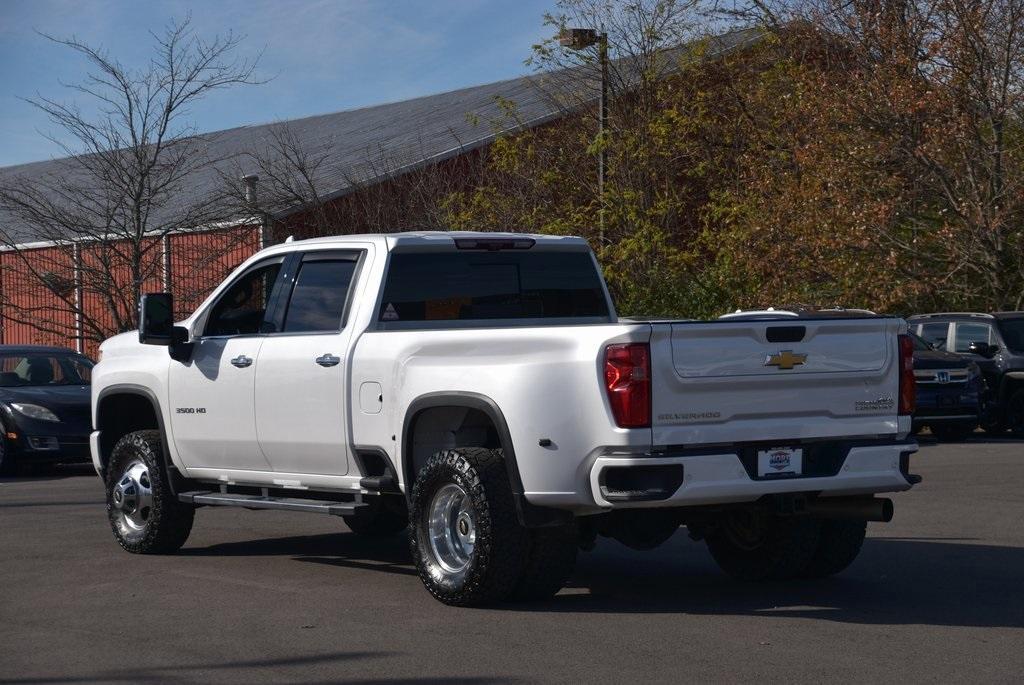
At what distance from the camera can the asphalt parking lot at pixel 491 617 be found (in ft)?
23.0

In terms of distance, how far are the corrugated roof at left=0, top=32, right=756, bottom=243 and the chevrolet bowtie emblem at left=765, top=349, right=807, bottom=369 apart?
20.9 metres

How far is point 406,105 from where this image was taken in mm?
44844

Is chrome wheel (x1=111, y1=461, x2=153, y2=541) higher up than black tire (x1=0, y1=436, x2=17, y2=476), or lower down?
higher up

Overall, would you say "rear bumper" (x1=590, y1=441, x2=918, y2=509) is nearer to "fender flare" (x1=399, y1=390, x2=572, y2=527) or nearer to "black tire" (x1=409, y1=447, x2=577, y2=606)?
"fender flare" (x1=399, y1=390, x2=572, y2=527)

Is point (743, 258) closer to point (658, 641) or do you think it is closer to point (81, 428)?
point (81, 428)

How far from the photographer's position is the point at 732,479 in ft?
26.0

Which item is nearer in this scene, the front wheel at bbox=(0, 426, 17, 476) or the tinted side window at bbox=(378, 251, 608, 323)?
the tinted side window at bbox=(378, 251, 608, 323)

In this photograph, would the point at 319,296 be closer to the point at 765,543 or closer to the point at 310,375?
the point at 310,375

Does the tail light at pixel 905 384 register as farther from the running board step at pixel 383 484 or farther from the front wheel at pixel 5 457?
the front wheel at pixel 5 457

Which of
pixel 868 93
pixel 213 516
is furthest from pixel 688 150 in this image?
pixel 213 516

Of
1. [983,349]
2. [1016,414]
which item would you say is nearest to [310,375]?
[983,349]

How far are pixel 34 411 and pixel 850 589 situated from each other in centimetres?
1215

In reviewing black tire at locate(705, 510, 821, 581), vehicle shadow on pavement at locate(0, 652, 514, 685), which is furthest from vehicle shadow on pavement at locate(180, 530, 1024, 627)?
vehicle shadow on pavement at locate(0, 652, 514, 685)

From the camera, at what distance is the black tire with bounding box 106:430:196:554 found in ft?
35.4
